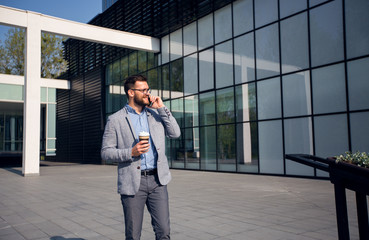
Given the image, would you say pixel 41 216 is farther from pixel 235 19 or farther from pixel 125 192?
pixel 235 19

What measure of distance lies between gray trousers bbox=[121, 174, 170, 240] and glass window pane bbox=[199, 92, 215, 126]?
13.8 metres

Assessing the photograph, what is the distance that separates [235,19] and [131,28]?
8834 mm

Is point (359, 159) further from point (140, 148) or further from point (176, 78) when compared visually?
point (176, 78)

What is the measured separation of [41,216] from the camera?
20.9ft

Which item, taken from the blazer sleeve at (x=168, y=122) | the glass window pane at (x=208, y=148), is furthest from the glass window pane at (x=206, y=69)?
the blazer sleeve at (x=168, y=122)

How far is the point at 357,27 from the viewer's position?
36.4 ft

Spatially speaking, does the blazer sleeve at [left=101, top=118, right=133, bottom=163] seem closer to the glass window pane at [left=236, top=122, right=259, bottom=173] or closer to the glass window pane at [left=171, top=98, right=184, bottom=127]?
the glass window pane at [left=236, top=122, right=259, bottom=173]

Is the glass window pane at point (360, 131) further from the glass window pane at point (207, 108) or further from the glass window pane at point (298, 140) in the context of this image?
the glass window pane at point (207, 108)

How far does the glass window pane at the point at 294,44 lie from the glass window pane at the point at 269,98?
2.52 ft

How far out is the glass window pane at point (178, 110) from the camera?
61.1 feet

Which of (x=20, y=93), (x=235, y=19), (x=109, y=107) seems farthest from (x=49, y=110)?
(x=235, y=19)

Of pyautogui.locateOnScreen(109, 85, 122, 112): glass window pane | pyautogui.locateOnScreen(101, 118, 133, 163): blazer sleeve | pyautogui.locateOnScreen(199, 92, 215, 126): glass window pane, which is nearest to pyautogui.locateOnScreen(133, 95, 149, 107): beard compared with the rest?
pyautogui.locateOnScreen(101, 118, 133, 163): blazer sleeve

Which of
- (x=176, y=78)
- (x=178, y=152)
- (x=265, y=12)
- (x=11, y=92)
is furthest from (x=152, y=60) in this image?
(x=11, y=92)

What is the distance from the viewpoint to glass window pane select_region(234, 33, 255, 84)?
14.7 metres
